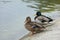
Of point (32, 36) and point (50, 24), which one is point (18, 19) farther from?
point (32, 36)

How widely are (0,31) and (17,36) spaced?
0.88 metres

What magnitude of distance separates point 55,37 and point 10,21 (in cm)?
436

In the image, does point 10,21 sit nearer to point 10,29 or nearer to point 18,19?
point 18,19

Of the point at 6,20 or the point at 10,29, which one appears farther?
the point at 6,20

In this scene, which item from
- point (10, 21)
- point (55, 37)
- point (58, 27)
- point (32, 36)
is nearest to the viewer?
point (55, 37)

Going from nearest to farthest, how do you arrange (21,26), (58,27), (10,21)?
(58,27), (21,26), (10,21)

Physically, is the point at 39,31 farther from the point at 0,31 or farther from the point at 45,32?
the point at 0,31

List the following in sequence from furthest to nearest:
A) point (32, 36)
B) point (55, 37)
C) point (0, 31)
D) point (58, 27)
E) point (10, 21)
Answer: point (10, 21), point (0, 31), point (58, 27), point (32, 36), point (55, 37)

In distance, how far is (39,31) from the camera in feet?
27.9

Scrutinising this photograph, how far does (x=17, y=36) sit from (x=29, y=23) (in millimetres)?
825

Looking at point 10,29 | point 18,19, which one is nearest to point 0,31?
point 10,29

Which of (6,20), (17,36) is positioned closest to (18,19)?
(6,20)

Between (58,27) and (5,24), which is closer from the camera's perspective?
(58,27)

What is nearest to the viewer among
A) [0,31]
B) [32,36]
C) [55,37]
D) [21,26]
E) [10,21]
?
[55,37]
